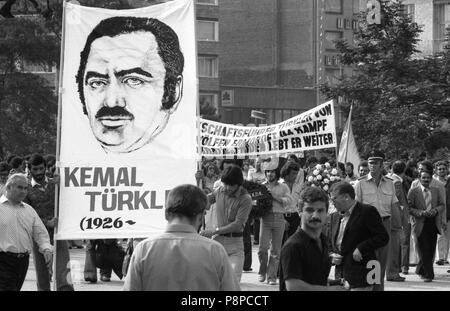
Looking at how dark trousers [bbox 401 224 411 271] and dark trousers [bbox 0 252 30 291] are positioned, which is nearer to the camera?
dark trousers [bbox 0 252 30 291]

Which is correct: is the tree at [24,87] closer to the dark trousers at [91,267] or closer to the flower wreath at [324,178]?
the flower wreath at [324,178]

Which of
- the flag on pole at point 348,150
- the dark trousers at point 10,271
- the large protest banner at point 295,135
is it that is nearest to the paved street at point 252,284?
the large protest banner at point 295,135

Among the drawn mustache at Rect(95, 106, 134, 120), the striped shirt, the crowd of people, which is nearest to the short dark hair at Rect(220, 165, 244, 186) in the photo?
the crowd of people

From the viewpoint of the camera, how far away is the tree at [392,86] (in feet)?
119

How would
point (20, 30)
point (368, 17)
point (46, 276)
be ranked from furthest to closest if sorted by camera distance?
point (368, 17), point (20, 30), point (46, 276)

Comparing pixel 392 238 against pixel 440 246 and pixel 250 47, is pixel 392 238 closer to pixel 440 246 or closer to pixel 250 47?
pixel 440 246

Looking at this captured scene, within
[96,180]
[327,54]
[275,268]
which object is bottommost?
[275,268]

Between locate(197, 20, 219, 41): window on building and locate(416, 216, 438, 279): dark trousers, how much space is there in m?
59.3

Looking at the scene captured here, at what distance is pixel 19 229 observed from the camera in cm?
1105

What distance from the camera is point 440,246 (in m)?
20.5

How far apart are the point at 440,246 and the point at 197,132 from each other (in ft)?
31.0

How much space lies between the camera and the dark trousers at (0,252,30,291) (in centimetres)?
1084

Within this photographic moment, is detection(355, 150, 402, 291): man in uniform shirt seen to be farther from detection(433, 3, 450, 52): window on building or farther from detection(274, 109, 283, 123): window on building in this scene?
detection(274, 109, 283, 123): window on building

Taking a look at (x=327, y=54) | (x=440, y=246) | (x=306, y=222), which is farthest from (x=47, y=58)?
(x=327, y=54)
